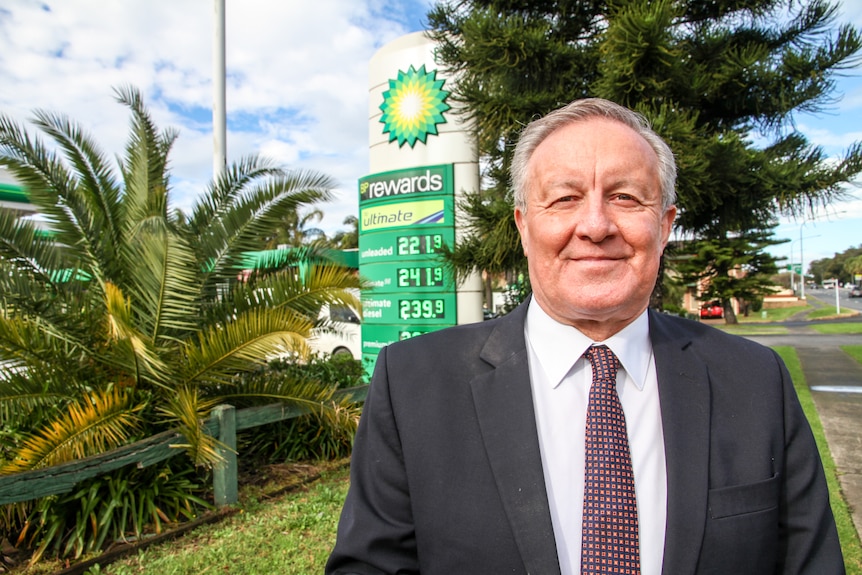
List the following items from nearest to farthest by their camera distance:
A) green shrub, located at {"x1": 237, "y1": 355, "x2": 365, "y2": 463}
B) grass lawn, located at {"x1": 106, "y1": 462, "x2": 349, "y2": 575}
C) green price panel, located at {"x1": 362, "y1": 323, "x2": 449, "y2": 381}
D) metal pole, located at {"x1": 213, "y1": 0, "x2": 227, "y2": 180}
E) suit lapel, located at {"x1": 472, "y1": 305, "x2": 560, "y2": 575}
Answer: suit lapel, located at {"x1": 472, "y1": 305, "x2": 560, "y2": 575}, grass lawn, located at {"x1": 106, "y1": 462, "x2": 349, "y2": 575}, green shrub, located at {"x1": 237, "y1": 355, "x2": 365, "y2": 463}, metal pole, located at {"x1": 213, "y1": 0, "x2": 227, "y2": 180}, green price panel, located at {"x1": 362, "y1": 323, "x2": 449, "y2": 381}

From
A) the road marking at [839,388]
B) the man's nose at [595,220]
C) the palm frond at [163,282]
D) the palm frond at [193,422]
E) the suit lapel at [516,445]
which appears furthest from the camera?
the road marking at [839,388]

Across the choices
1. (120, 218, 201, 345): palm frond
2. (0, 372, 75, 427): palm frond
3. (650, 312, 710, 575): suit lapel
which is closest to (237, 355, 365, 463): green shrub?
(120, 218, 201, 345): palm frond

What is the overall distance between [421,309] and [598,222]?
276 inches

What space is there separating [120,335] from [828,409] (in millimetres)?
7892

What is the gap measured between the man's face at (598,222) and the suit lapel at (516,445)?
0.21 meters

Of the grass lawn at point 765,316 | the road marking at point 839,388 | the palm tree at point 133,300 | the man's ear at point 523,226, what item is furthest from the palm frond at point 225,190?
the grass lawn at point 765,316

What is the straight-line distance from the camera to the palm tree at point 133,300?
427 centimetres

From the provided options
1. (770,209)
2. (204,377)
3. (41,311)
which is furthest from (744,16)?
(41,311)

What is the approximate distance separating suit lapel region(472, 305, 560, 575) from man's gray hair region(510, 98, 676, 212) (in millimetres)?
437

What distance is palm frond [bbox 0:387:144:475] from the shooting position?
364 centimetres

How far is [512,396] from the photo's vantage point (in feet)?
4.62

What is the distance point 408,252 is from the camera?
8422 mm

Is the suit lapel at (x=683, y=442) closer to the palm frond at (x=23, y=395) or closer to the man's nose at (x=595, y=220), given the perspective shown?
the man's nose at (x=595, y=220)

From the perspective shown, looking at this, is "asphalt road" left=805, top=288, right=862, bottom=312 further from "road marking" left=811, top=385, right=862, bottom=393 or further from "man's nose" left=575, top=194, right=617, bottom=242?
"man's nose" left=575, top=194, right=617, bottom=242
